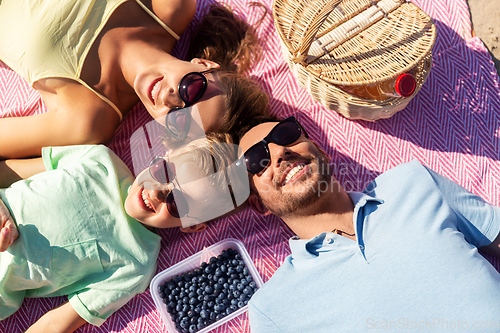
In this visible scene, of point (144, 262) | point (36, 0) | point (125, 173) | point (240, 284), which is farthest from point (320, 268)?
point (36, 0)

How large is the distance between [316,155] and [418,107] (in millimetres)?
1020

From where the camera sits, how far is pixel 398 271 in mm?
1690

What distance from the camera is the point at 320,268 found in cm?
184

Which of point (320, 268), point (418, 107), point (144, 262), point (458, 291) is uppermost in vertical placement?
point (418, 107)

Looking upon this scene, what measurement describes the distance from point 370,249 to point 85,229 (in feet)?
5.28

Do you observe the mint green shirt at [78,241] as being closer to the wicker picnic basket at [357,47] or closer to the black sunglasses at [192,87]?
the black sunglasses at [192,87]

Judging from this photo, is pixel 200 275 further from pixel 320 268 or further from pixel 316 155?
pixel 316 155

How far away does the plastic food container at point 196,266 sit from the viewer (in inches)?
84.0

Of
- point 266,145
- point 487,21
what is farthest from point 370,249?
point 487,21

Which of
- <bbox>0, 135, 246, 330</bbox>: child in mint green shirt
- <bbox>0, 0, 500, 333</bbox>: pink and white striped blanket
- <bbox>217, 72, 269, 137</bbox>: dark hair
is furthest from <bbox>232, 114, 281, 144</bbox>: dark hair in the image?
<bbox>0, 0, 500, 333</bbox>: pink and white striped blanket

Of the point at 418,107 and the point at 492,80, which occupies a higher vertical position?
the point at 492,80

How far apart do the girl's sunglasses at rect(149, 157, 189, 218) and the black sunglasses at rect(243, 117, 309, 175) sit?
40 cm

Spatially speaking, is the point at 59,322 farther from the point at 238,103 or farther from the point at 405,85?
the point at 405,85

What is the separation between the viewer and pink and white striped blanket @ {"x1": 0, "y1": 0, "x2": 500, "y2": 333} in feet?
7.53
